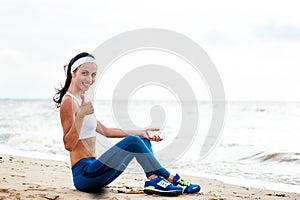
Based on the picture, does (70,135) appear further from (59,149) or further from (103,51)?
(59,149)

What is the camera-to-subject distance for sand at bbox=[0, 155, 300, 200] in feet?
12.8

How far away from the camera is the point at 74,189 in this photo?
4312 mm

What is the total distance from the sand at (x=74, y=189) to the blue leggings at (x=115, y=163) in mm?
171

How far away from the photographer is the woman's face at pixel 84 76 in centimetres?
389

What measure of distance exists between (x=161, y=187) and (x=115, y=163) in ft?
1.69

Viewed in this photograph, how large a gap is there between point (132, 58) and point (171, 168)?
7.10 feet

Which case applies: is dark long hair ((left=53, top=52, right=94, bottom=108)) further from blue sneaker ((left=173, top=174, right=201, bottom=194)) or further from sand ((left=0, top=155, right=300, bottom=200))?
blue sneaker ((left=173, top=174, right=201, bottom=194))

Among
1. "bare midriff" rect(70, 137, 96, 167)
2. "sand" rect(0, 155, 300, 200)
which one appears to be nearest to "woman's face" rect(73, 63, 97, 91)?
"bare midriff" rect(70, 137, 96, 167)

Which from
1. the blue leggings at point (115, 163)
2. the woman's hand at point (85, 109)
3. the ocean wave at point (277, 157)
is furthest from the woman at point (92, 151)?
the ocean wave at point (277, 157)

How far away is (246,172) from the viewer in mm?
7098

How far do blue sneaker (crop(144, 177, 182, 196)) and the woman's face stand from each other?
1154 millimetres

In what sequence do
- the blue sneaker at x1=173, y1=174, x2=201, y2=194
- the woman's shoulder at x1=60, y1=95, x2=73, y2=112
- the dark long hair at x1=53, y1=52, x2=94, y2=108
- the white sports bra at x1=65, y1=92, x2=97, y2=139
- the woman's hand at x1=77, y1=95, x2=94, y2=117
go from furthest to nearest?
the blue sneaker at x1=173, y1=174, x2=201, y2=194, the dark long hair at x1=53, y1=52, x2=94, y2=108, the white sports bra at x1=65, y1=92, x2=97, y2=139, the woman's shoulder at x1=60, y1=95, x2=73, y2=112, the woman's hand at x1=77, y1=95, x2=94, y2=117

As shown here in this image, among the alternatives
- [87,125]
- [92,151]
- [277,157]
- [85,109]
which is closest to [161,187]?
[92,151]

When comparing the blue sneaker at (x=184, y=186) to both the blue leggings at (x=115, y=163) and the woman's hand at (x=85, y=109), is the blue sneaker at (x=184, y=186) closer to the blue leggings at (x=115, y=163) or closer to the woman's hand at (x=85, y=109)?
the blue leggings at (x=115, y=163)
